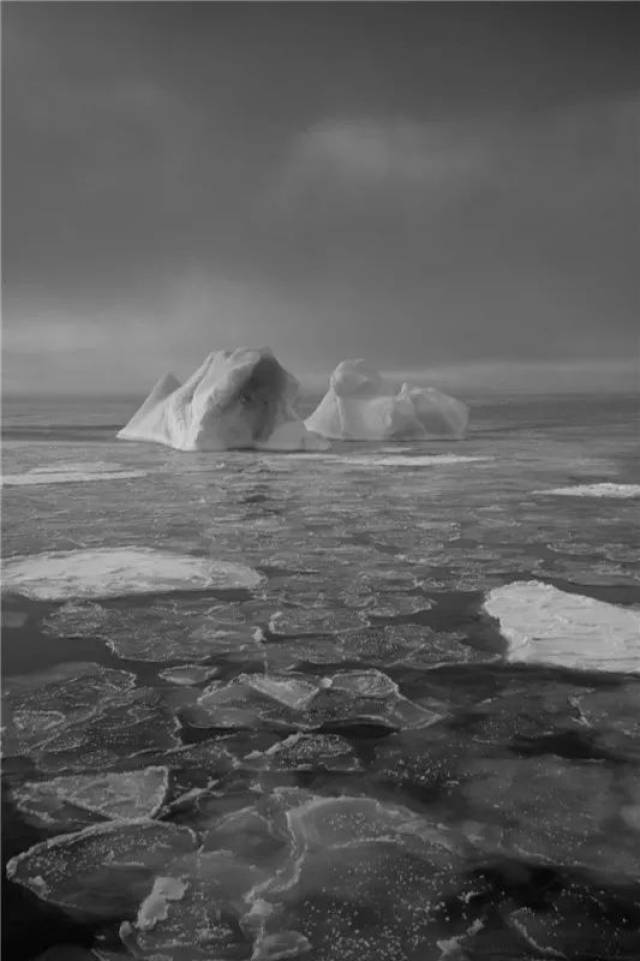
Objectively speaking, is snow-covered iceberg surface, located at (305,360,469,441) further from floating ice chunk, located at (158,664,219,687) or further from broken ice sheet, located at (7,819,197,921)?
broken ice sheet, located at (7,819,197,921)

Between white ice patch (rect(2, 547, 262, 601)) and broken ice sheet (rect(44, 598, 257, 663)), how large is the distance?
0.24 meters

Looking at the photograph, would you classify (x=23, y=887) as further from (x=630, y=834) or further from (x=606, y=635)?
(x=606, y=635)

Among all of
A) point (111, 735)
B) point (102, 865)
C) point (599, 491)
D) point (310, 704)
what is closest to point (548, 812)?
point (310, 704)

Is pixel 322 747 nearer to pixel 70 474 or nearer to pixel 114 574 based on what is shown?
pixel 114 574

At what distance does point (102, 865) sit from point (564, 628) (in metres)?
1.96

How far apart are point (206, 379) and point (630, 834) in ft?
35.9

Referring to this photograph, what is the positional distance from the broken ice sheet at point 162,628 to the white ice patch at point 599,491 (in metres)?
4.13

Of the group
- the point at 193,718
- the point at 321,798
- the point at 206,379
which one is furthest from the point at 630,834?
the point at 206,379

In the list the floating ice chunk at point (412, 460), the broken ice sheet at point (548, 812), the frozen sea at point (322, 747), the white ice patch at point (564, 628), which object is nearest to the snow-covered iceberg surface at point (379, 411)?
the floating ice chunk at point (412, 460)

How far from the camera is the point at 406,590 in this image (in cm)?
364

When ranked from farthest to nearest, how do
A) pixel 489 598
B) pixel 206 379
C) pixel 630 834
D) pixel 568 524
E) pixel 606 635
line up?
pixel 206 379
pixel 568 524
pixel 489 598
pixel 606 635
pixel 630 834

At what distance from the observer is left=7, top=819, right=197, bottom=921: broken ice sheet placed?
1471 mm

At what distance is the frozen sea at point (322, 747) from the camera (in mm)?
1428

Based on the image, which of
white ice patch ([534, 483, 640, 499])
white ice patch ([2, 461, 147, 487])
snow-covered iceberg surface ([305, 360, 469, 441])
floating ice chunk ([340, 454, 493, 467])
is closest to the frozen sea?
white ice patch ([534, 483, 640, 499])
